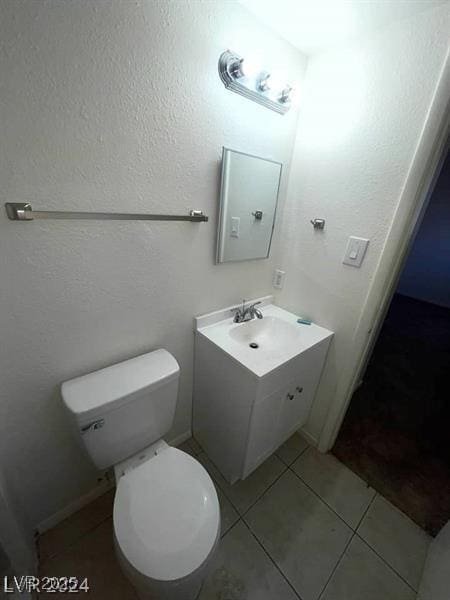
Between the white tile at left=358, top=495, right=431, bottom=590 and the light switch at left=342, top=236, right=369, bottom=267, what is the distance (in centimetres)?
133

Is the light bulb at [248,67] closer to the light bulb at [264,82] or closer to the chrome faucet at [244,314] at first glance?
the light bulb at [264,82]

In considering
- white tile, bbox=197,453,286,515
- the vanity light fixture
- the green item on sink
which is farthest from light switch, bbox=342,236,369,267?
white tile, bbox=197,453,286,515

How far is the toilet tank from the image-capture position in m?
0.88

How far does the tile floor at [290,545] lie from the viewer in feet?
3.35

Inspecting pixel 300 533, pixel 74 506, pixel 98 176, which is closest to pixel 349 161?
pixel 98 176

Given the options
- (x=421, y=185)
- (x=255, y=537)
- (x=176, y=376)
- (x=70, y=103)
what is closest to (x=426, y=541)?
(x=255, y=537)

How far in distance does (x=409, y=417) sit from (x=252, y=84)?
2398 mm

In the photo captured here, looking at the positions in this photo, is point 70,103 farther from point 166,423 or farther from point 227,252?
point 166,423

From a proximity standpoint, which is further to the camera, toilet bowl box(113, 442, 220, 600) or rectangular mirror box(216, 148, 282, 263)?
rectangular mirror box(216, 148, 282, 263)

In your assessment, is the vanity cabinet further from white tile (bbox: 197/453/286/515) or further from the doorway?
the doorway

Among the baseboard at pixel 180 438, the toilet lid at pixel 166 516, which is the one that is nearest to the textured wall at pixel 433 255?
the baseboard at pixel 180 438

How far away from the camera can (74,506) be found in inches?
47.6

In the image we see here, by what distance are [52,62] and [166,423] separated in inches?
52.5

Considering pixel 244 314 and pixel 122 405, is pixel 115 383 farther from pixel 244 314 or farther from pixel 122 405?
pixel 244 314
